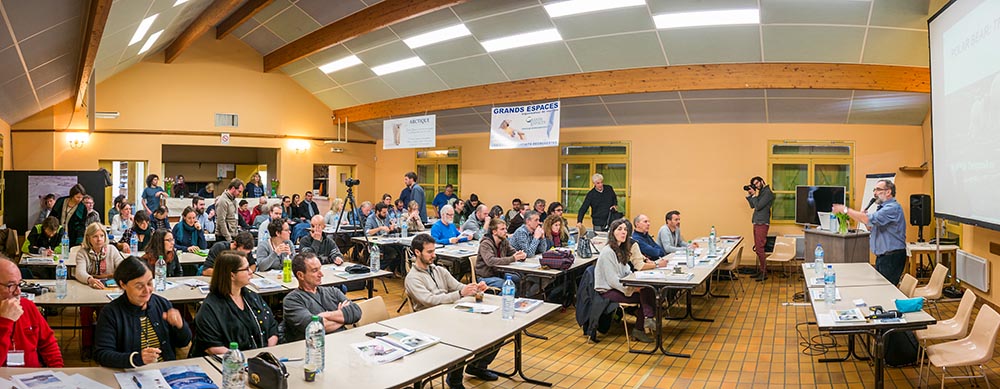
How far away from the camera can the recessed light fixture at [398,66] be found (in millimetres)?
11034

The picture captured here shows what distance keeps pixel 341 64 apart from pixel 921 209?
441 inches

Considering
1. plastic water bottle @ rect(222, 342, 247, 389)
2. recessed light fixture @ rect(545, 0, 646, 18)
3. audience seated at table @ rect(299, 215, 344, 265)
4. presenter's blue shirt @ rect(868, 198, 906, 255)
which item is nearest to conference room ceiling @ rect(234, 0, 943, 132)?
recessed light fixture @ rect(545, 0, 646, 18)

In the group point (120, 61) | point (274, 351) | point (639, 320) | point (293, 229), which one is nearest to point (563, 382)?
point (639, 320)

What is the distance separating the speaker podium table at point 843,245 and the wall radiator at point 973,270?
3.57 ft

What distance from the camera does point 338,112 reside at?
15242 millimetres

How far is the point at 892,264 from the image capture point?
20.8 ft

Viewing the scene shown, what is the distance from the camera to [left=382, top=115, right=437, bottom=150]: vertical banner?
37.7 ft

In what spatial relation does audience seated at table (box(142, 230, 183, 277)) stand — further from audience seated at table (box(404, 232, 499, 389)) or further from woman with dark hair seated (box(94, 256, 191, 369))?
audience seated at table (box(404, 232, 499, 389))

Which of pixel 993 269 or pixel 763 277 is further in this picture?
pixel 763 277

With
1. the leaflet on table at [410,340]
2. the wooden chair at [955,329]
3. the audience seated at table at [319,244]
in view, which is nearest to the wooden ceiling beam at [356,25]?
the audience seated at table at [319,244]

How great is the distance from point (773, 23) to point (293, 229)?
8141 millimetres

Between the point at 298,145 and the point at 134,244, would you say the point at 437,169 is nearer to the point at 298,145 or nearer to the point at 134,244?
the point at 298,145

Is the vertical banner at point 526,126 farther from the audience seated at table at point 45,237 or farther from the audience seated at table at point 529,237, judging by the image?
the audience seated at table at point 45,237

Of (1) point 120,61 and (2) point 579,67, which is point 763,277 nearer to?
(2) point 579,67
